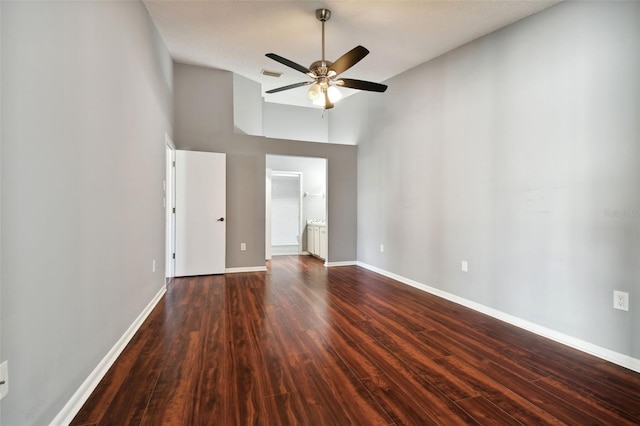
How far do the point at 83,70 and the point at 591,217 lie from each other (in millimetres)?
3547

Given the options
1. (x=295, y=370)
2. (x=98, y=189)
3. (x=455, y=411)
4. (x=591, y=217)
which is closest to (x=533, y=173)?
(x=591, y=217)

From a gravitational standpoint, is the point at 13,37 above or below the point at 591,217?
above

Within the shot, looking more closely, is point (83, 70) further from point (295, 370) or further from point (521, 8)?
point (521, 8)

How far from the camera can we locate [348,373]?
193cm

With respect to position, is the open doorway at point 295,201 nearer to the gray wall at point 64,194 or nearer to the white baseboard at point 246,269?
the white baseboard at point 246,269

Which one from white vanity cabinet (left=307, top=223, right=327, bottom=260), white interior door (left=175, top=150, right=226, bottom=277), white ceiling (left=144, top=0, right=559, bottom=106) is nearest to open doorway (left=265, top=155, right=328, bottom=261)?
white vanity cabinet (left=307, top=223, right=327, bottom=260)

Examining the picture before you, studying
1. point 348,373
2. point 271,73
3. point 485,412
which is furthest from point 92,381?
point 271,73

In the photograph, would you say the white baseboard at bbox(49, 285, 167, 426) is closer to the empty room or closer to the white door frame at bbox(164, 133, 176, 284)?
the empty room

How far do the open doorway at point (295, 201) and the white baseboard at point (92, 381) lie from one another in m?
4.44

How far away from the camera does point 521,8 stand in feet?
8.94

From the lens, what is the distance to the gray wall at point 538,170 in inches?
86.7

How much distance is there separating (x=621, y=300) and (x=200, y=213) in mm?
4642

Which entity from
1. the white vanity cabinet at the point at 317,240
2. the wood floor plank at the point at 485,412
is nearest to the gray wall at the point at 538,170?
the wood floor plank at the point at 485,412

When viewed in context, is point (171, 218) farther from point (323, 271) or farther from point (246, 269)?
point (323, 271)
